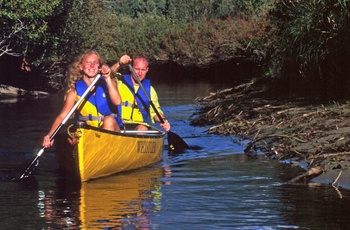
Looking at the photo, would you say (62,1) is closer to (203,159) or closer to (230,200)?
(203,159)

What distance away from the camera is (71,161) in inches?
475

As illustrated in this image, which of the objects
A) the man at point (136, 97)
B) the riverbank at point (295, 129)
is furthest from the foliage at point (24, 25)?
the man at point (136, 97)

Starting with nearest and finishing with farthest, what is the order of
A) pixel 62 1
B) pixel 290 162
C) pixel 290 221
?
1. pixel 290 221
2. pixel 290 162
3. pixel 62 1

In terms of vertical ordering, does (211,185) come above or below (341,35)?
below

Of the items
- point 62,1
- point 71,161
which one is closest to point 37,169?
point 71,161

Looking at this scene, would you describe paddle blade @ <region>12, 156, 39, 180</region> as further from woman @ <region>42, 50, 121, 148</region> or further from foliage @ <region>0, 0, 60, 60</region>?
foliage @ <region>0, 0, 60, 60</region>

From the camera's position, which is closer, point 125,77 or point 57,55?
point 125,77

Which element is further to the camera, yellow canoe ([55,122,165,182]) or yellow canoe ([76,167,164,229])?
yellow canoe ([55,122,165,182])

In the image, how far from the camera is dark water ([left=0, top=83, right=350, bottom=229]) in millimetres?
8734

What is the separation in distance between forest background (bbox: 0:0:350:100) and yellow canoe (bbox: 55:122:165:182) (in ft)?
15.3

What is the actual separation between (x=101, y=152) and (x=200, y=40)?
42.2 metres

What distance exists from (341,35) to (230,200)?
7.28 m

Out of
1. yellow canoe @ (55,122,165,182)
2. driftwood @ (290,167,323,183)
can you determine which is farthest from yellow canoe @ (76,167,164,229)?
driftwood @ (290,167,323,183)

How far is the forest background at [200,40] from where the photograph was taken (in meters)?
17.2
